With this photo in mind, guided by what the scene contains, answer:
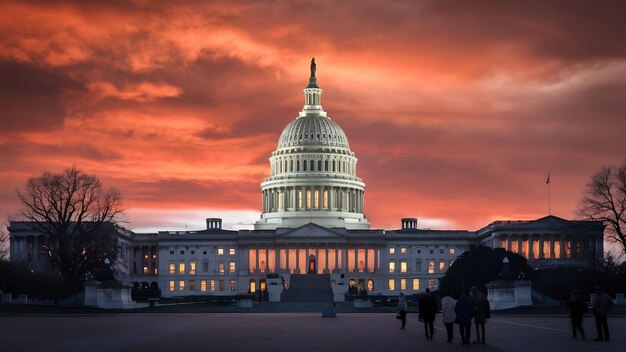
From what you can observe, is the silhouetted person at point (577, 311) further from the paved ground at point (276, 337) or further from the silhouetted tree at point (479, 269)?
the silhouetted tree at point (479, 269)

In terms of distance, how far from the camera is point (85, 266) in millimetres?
137125

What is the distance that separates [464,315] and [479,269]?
328ft

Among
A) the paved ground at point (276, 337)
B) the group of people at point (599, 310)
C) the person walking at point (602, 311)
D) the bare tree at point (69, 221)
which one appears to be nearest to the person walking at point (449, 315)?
the paved ground at point (276, 337)

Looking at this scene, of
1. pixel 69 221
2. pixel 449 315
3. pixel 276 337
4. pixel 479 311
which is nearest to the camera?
pixel 479 311

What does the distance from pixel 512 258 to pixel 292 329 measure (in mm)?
93947

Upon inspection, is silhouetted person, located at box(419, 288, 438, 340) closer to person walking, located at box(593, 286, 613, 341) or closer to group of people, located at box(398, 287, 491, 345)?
group of people, located at box(398, 287, 491, 345)

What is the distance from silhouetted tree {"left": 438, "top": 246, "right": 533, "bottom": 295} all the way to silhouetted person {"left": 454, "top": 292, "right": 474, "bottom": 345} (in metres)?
92.8

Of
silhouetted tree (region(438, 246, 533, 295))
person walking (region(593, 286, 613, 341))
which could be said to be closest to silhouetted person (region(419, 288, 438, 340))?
person walking (region(593, 286, 613, 341))

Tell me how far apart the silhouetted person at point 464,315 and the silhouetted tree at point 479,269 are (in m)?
92.8

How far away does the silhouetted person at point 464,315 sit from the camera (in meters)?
49.6

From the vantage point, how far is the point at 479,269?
149250mm

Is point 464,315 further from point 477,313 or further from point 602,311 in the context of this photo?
point 602,311

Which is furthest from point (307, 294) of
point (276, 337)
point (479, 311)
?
point (479, 311)

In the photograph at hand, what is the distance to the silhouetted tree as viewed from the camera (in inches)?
5782
